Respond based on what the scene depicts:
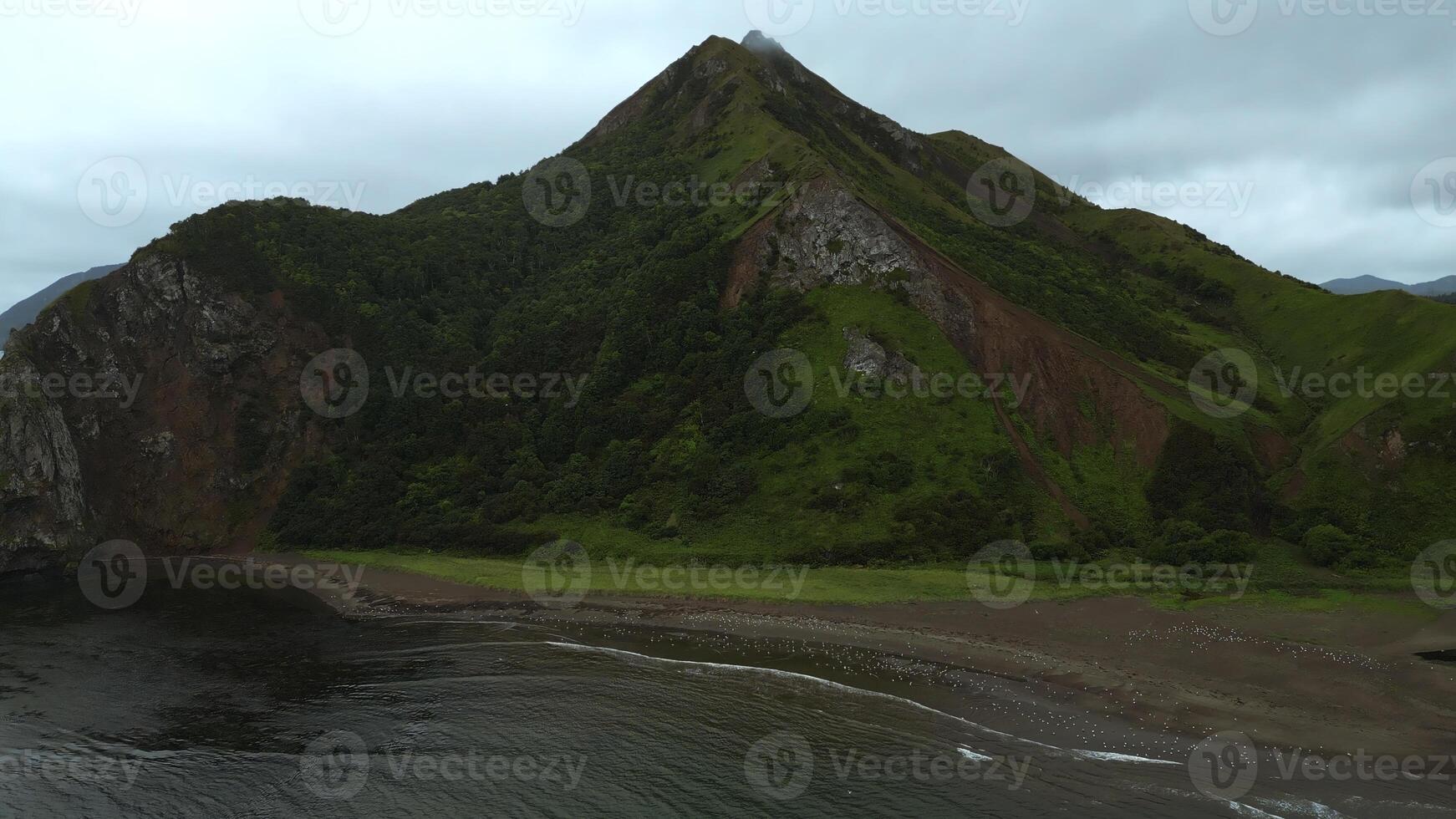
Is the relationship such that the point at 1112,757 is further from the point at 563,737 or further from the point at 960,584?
the point at 563,737

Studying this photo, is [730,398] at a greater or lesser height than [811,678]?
greater

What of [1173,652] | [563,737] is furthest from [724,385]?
[1173,652]

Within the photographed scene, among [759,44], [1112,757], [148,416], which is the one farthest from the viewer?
[759,44]

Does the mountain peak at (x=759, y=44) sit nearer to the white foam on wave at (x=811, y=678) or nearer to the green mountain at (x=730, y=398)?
the green mountain at (x=730, y=398)

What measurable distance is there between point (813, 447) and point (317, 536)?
4227cm

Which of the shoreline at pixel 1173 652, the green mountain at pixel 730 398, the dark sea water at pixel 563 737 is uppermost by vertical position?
the green mountain at pixel 730 398

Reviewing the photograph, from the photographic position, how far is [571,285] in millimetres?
90938

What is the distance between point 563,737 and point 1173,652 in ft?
91.3

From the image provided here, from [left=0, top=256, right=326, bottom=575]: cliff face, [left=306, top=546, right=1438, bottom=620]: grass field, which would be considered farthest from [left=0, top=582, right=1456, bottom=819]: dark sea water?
[left=0, top=256, right=326, bottom=575]: cliff face

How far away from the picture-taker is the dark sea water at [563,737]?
26.2 metres

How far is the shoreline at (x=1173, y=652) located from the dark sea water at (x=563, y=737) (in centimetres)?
180

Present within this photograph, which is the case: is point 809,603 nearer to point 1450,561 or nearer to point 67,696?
point 1450,561

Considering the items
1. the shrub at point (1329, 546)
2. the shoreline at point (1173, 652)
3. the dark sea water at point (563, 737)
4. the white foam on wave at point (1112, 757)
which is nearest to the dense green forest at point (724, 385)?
the shrub at point (1329, 546)

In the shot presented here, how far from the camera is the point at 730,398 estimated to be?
6525 centimetres
